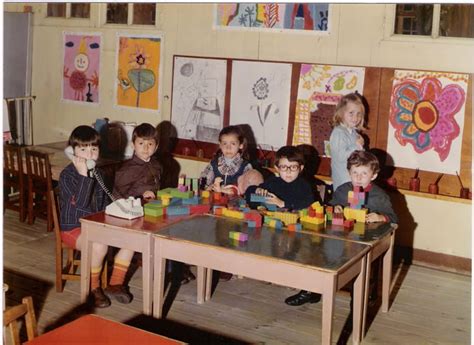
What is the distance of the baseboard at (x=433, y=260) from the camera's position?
5867 mm

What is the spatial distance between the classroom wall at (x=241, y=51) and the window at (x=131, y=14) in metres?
0.10

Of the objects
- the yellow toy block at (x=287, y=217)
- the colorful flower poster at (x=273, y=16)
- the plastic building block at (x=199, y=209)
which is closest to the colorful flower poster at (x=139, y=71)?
the colorful flower poster at (x=273, y=16)

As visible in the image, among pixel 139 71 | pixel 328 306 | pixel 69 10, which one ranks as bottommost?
pixel 328 306

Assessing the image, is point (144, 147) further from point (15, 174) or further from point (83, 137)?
point (15, 174)

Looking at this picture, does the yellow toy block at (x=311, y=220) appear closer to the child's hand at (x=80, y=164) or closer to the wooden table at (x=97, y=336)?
the child's hand at (x=80, y=164)

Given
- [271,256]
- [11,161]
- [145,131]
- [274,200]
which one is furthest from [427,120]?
[11,161]

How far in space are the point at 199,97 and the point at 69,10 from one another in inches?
82.7

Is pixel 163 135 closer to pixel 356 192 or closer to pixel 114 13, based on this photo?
pixel 114 13

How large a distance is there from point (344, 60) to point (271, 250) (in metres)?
2.83

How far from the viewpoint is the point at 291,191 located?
16.0 feet

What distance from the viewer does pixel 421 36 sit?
19.0 feet

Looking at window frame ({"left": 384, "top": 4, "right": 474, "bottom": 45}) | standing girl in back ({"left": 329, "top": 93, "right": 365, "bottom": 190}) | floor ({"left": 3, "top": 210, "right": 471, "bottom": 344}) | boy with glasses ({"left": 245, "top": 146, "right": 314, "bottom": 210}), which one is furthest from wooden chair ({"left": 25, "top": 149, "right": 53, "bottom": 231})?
window frame ({"left": 384, "top": 4, "right": 474, "bottom": 45})

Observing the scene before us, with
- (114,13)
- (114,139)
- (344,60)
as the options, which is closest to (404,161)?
(344,60)

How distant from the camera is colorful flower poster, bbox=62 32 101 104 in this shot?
25.0 ft
